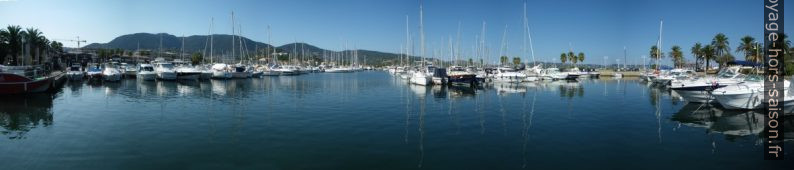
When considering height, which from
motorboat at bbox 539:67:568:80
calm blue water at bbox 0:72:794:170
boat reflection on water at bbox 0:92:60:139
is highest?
motorboat at bbox 539:67:568:80

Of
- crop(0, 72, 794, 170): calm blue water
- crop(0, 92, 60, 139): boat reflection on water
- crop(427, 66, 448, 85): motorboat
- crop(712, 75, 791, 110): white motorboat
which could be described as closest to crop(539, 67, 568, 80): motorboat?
crop(427, 66, 448, 85): motorboat

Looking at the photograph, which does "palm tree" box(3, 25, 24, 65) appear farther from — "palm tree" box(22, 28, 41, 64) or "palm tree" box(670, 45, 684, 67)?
"palm tree" box(670, 45, 684, 67)

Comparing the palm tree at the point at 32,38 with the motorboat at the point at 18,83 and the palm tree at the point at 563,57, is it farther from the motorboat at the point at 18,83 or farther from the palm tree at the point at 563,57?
the palm tree at the point at 563,57

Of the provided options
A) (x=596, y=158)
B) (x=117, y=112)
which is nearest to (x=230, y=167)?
(x=596, y=158)

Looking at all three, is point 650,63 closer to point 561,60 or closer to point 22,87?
point 561,60

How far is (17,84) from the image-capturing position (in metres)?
30.8

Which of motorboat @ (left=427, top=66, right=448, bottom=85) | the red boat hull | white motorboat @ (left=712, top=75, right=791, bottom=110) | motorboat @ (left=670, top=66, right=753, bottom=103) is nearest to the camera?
white motorboat @ (left=712, top=75, right=791, bottom=110)

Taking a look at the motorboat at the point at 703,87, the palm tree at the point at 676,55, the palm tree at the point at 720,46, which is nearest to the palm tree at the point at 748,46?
the palm tree at the point at 720,46

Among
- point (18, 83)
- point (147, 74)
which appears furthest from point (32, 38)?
point (18, 83)

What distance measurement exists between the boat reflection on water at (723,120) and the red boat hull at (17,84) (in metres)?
41.6

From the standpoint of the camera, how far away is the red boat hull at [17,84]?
30.0 metres

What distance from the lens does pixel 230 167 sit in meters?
10.9

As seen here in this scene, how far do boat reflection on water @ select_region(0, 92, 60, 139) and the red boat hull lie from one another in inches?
26.4

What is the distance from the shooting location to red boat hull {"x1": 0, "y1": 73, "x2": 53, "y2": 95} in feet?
98.4
